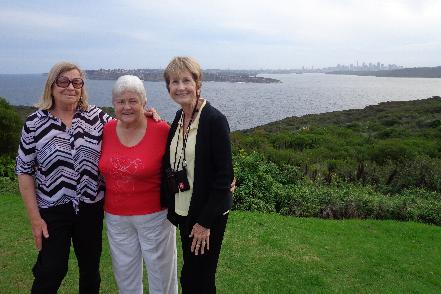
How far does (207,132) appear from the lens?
2.87m

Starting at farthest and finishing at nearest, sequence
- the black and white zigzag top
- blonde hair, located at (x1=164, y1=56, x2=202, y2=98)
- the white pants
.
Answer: the white pants, the black and white zigzag top, blonde hair, located at (x1=164, y1=56, x2=202, y2=98)

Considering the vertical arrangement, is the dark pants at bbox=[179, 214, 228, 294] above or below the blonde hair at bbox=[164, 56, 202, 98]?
below

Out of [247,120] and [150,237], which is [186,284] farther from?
[247,120]

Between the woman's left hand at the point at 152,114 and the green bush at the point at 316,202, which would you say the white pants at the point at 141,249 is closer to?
the woman's left hand at the point at 152,114

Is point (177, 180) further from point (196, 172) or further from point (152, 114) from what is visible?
point (152, 114)

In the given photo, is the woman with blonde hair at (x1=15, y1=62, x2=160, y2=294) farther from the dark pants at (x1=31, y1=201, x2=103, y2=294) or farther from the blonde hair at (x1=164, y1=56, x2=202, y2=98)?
the blonde hair at (x1=164, y1=56, x2=202, y2=98)

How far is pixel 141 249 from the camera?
Answer: 337 cm

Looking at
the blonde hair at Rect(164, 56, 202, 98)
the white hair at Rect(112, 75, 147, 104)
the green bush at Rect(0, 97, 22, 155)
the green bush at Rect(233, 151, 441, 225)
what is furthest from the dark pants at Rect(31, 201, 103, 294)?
the green bush at Rect(0, 97, 22, 155)

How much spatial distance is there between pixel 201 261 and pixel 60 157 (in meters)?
1.29

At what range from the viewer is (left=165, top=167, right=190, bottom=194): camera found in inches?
117

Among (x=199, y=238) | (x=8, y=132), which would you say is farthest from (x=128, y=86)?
(x=8, y=132)

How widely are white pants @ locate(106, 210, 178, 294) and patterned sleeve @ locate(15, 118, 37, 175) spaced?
701mm

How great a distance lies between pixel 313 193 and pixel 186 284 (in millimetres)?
5607

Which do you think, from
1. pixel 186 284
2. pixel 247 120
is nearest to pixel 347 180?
pixel 186 284
